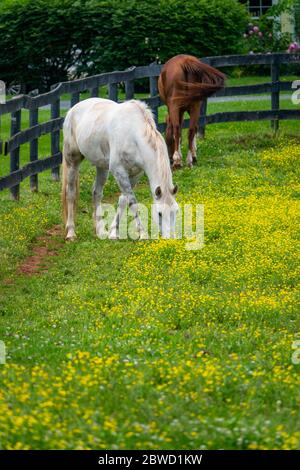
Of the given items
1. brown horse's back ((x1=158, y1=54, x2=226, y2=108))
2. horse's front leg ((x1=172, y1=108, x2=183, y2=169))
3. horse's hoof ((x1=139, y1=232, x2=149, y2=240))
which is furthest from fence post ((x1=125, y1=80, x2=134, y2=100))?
horse's hoof ((x1=139, y1=232, x2=149, y2=240))

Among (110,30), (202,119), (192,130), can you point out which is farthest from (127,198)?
(110,30)

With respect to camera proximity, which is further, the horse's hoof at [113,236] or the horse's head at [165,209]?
the horse's hoof at [113,236]

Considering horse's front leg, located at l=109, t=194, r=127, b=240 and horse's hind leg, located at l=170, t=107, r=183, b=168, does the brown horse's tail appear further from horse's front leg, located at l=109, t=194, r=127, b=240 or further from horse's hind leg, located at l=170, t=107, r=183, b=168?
horse's front leg, located at l=109, t=194, r=127, b=240

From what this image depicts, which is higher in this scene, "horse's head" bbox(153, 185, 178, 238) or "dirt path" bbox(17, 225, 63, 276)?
"horse's head" bbox(153, 185, 178, 238)

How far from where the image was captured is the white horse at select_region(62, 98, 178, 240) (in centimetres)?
1174

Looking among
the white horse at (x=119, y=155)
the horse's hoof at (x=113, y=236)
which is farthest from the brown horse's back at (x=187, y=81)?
the horse's hoof at (x=113, y=236)

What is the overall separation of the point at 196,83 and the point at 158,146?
529 cm

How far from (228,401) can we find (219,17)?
64.7ft

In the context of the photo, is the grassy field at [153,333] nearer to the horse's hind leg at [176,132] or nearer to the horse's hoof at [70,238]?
the horse's hoof at [70,238]

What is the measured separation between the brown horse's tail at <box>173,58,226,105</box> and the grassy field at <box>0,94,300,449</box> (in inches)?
94.8

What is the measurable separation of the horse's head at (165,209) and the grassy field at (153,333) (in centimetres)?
24

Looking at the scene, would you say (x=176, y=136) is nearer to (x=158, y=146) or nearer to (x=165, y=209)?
(x=158, y=146)

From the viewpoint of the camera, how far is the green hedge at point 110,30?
81.1 ft

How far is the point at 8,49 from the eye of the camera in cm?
2536
